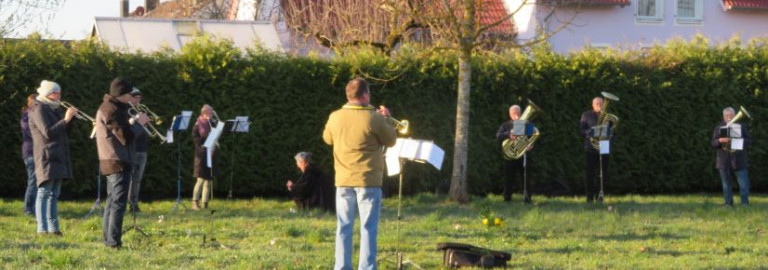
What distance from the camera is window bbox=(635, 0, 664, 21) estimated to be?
34906 mm

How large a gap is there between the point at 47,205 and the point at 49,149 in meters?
0.63

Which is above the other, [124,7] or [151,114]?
[124,7]

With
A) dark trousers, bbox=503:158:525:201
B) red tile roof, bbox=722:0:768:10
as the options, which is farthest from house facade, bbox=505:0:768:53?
dark trousers, bbox=503:158:525:201

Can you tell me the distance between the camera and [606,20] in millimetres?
34188

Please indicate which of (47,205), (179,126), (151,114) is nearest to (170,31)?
(179,126)

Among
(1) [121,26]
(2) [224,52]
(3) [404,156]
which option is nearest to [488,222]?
(3) [404,156]

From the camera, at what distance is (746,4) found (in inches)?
1353

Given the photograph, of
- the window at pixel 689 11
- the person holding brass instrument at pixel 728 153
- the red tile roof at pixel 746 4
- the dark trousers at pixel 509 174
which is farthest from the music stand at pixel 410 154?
the window at pixel 689 11

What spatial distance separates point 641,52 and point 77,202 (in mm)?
10543

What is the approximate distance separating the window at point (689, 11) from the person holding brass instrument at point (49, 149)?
25361 millimetres

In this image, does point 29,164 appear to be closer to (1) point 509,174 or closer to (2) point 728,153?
(1) point 509,174

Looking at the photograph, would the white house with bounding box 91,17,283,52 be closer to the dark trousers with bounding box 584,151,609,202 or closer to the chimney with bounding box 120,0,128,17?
the dark trousers with bounding box 584,151,609,202

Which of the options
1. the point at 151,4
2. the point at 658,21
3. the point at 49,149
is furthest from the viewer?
the point at 151,4

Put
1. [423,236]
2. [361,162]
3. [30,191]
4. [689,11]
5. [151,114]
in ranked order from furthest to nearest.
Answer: [689,11] < [151,114] < [30,191] < [423,236] < [361,162]
